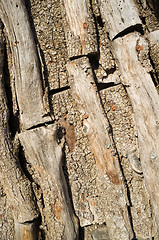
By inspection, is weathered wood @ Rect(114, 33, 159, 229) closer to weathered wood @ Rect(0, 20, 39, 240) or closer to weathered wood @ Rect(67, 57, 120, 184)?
weathered wood @ Rect(67, 57, 120, 184)

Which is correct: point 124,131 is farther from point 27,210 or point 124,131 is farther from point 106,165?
point 27,210

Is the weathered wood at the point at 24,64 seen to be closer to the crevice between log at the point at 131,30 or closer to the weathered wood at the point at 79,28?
the weathered wood at the point at 79,28

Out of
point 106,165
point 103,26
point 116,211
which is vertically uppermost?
point 103,26

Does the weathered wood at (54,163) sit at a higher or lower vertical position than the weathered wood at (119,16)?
lower

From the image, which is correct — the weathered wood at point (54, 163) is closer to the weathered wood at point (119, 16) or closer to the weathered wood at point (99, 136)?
the weathered wood at point (99, 136)

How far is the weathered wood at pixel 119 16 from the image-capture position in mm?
1456

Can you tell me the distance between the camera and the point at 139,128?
1455 mm

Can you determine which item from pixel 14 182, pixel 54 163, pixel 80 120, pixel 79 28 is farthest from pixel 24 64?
pixel 14 182

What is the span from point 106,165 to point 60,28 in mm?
1067

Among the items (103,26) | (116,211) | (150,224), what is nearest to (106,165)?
(116,211)

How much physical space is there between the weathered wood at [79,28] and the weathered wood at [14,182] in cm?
61

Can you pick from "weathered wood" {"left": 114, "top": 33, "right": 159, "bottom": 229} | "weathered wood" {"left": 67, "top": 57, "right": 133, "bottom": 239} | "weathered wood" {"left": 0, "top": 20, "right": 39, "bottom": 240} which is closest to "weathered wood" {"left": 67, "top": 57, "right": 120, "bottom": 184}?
"weathered wood" {"left": 67, "top": 57, "right": 133, "bottom": 239}

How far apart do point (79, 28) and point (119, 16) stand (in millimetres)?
297

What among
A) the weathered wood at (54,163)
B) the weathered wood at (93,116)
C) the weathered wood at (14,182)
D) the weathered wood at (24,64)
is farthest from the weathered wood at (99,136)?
the weathered wood at (14,182)
